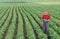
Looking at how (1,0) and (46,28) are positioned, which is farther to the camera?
(1,0)

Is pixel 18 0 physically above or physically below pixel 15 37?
below

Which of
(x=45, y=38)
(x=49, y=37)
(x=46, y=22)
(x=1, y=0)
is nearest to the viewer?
(x=45, y=38)

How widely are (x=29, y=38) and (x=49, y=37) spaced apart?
141cm

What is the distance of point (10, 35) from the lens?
1470 cm

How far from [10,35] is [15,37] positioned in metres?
0.52

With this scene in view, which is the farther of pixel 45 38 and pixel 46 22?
pixel 46 22

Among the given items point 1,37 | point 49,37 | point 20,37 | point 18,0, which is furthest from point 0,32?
point 18,0

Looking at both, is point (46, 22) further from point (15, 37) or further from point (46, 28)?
point (15, 37)

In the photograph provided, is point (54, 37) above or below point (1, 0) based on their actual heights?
above

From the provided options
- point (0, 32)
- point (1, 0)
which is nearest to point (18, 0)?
point (1, 0)

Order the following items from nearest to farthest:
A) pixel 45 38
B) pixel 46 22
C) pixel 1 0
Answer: pixel 45 38, pixel 46 22, pixel 1 0

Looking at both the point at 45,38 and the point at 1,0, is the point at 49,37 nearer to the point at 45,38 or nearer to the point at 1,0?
the point at 45,38

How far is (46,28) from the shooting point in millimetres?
15266

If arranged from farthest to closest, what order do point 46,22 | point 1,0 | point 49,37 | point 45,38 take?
point 1,0
point 46,22
point 49,37
point 45,38
